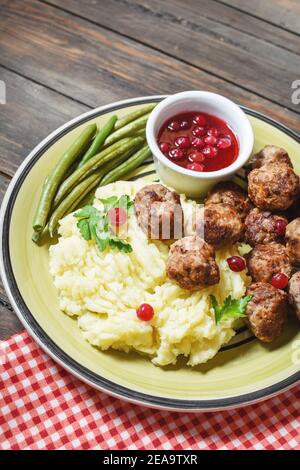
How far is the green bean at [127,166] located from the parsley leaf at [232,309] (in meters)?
1.55

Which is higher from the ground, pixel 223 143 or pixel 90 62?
pixel 223 143

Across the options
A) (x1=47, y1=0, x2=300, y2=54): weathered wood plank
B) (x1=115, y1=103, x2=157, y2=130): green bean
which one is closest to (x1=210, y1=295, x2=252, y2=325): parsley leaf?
(x1=115, y1=103, x2=157, y2=130): green bean

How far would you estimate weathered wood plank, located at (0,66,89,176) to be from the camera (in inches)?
227

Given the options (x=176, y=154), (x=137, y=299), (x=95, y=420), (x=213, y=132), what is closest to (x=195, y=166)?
(x=176, y=154)

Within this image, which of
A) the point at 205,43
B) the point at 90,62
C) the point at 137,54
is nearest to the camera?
the point at 90,62

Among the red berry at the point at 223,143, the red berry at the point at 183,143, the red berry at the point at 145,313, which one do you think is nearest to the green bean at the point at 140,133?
the red berry at the point at 183,143

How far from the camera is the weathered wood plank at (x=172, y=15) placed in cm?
681

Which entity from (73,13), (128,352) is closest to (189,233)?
(128,352)

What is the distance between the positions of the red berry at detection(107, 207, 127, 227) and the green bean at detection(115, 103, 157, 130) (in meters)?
1.06

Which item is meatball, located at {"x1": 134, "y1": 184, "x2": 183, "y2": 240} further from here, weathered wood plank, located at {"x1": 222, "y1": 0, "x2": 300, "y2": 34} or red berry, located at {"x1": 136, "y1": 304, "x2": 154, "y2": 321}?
weathered wood plank, located at {"x1": 222, "y1": 0, "x2": 300, "y2": 34}

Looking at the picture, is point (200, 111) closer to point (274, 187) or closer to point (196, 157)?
point (196, 157)

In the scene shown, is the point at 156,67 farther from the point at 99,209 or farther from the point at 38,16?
the point at 99,209

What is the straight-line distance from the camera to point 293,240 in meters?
4.80

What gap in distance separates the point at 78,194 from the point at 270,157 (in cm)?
168
